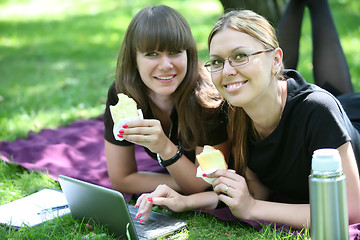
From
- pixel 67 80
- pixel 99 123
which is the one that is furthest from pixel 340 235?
pixel 67 80

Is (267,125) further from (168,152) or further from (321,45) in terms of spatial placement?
(321,45)

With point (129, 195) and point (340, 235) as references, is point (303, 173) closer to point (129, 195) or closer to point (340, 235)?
point (340, 235)

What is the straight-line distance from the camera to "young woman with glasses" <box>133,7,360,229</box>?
2764 millimetres

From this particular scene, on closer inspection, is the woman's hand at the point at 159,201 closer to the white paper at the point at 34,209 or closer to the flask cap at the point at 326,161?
the white paper at the point at 34,209

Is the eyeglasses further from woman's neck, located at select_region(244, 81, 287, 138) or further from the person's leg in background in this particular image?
the person's leg in background

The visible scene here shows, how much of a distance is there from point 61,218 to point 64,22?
825 cm

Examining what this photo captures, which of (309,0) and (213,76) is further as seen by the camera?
(309,0)

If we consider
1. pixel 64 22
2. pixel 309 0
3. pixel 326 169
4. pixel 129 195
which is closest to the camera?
pixel 326 169

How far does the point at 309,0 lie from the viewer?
467 cm

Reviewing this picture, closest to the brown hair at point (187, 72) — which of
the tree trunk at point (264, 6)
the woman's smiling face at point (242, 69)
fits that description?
the woman's smiling face at point (242, 69)

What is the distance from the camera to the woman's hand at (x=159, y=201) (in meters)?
3.01

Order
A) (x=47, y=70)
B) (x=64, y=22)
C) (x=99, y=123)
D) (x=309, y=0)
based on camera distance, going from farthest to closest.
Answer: (x=64, y=22) → (x=47, y=70) → (x=99, y=123) → (x=309, y=0)

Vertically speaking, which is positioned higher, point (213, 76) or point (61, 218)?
point (213, 76)

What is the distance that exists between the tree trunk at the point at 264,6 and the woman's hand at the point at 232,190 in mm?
2554
